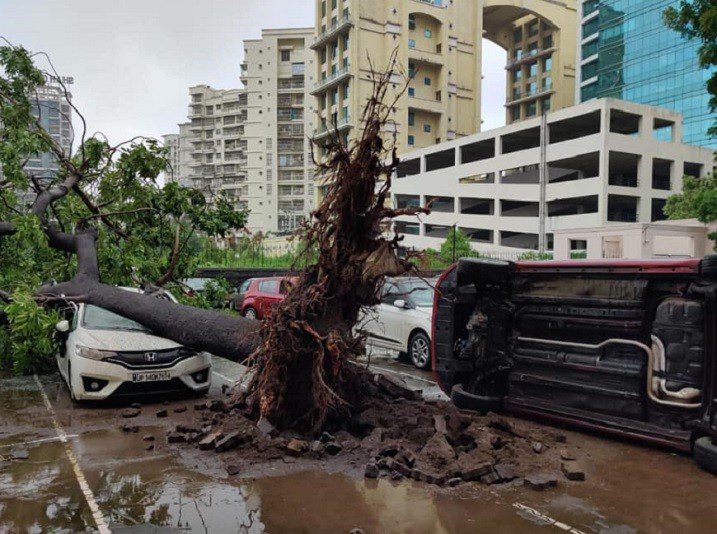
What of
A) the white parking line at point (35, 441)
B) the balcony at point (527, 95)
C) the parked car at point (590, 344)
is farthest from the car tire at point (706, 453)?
the balcony at point (527, 95)

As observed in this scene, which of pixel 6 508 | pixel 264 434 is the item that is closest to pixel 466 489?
pixel 264 434

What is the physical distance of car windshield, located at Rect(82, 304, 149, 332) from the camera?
27.4 ft

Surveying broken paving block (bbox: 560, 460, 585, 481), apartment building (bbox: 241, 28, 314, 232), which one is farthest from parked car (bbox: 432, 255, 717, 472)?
apartment building (bbox: 241, 28, 314, 232)

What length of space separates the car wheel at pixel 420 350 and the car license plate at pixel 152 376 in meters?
4.69

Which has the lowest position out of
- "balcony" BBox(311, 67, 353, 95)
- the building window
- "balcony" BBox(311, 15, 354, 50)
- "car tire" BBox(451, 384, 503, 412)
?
"car tire" BBox(451, 384, 503, 412)

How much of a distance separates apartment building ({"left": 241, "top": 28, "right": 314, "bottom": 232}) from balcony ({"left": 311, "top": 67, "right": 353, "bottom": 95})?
14.8 metres

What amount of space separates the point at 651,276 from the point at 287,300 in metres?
3.60

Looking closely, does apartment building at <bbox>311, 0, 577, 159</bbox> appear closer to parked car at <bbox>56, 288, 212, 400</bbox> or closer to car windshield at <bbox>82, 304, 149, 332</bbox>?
car windshield at <bbox>82, 304, 149, 332</bbox>

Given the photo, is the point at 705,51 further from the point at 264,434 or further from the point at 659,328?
the point at 264,434

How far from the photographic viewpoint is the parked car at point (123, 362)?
7.42 metres

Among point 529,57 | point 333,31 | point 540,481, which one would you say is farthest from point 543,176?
point 540,481

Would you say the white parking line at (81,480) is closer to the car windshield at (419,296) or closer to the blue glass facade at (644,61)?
the car windshield at (419,296)

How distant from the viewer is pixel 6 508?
4461mm

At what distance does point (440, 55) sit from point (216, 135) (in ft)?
154
